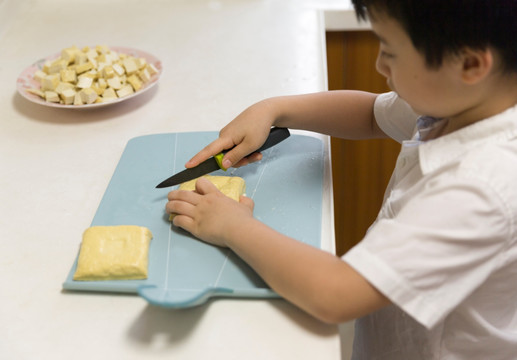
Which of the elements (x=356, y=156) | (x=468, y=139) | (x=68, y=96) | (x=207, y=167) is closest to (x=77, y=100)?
(x=68, y=96)

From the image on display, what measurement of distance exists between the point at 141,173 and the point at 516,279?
541 mm

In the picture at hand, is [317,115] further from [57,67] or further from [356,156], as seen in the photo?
[356,156]

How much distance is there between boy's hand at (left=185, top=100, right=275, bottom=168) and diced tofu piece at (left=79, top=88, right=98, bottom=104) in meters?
0.29

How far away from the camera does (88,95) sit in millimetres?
996

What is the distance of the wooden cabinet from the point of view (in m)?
1.44

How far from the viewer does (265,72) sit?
1.13m

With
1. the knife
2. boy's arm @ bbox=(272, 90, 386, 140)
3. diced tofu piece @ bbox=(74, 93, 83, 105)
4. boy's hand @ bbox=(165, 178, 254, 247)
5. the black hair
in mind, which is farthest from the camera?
diced tofu piece @ bbox=(74, 93, 83, 105)

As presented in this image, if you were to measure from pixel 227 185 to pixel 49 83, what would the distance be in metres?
0.47

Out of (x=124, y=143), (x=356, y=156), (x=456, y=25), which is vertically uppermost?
(x=456, y=25)

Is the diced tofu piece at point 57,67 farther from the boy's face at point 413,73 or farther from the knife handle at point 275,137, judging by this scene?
the boy's face at point 413,73

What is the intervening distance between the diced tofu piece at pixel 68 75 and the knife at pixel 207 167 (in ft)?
1.21

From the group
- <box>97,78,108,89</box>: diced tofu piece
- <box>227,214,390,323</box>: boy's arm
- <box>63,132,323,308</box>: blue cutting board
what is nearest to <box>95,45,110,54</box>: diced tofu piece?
<box>97,78,108,89</box>: diced tofu piece

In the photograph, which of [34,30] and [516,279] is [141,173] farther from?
[34,30]

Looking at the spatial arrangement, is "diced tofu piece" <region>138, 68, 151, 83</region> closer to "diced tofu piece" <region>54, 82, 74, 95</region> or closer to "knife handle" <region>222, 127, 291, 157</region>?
"diced tofu piece" <region>54, 82, 74, 95</region>
